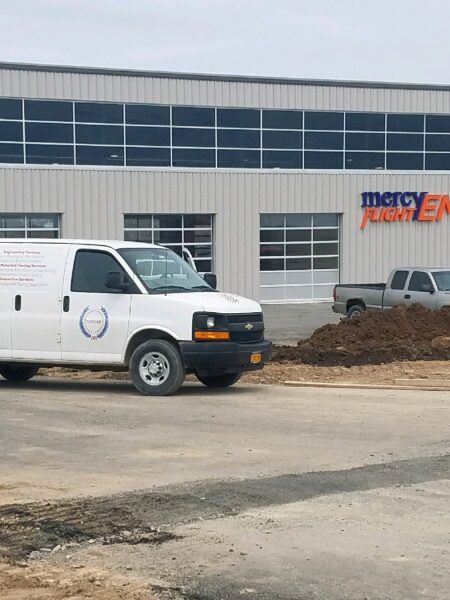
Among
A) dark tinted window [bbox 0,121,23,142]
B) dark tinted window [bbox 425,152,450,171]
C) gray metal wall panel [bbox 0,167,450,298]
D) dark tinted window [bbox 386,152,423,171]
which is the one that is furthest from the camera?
dark tinted window [bbox 425,152,450,171]

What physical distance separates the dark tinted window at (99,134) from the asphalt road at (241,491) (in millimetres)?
27606

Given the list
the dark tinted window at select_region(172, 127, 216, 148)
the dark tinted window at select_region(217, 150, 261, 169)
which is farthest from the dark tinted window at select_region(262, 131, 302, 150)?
the dark tinted window at select_region(172, 127, 216, 148)

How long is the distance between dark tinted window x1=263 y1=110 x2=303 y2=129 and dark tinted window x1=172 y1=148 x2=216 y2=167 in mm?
2547

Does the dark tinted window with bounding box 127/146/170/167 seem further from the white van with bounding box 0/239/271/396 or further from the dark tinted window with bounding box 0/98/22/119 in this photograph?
the white van with bounding box 0/239/271/396

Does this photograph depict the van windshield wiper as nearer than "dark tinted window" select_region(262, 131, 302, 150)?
Yes

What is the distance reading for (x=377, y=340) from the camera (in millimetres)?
20391

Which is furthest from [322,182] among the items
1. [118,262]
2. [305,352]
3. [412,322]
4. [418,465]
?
[418,465]

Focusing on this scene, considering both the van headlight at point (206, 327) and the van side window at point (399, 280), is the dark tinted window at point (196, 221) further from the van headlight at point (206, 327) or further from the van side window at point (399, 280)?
the van headlight at point (206, 327)

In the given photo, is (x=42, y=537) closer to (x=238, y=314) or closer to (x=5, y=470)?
(x=5, y=470)

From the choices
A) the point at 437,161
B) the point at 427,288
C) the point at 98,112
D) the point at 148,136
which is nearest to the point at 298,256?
the point at 148,136

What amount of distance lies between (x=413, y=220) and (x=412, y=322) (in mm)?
21915

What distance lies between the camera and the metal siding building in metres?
37.8

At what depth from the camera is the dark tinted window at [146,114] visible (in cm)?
4153

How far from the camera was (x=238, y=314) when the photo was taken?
1514 centimetres
